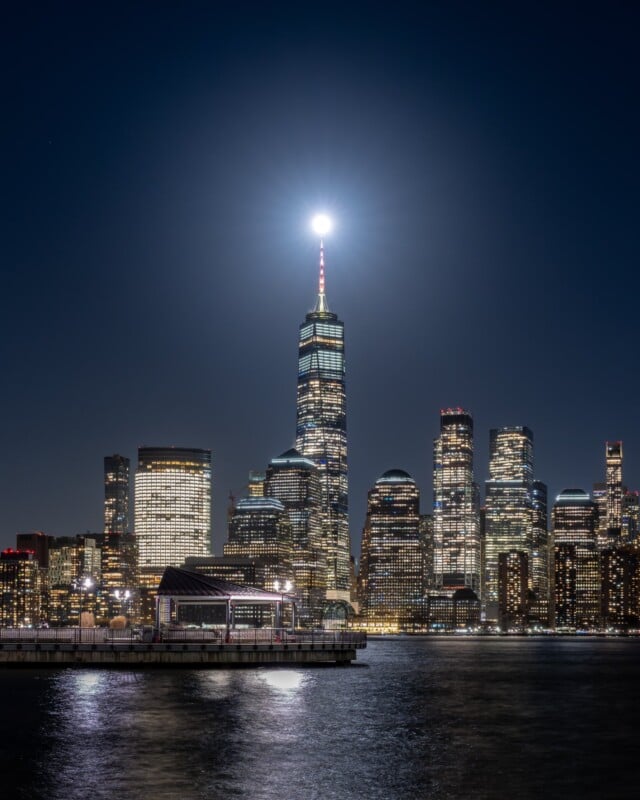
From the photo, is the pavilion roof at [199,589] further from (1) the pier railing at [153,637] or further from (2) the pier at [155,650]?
(2) the pier at [155,650]

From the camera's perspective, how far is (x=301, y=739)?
195 feet

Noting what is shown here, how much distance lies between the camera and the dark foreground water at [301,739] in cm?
4644

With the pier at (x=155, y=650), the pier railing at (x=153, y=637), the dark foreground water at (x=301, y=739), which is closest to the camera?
the dark foreground water at (x=301, y=739)

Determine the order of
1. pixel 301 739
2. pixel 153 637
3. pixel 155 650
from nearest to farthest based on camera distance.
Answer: pixel 301 739 → pixel 155 650 → pixel 153 637

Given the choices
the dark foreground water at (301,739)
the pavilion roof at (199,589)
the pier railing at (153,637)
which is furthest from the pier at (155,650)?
the dark foreground water at (301,739)

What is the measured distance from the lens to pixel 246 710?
235ft

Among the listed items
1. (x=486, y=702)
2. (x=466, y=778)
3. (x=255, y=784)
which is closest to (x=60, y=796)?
(x=255, y=784)

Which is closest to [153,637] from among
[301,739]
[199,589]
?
[199,589]

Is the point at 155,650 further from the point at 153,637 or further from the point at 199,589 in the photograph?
the point at 199,589

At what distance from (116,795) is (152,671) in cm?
6275

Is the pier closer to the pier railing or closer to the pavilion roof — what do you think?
the pier railing

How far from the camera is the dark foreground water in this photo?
46.4 metres

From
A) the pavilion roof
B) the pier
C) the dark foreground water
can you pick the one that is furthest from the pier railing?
the dark foreground water

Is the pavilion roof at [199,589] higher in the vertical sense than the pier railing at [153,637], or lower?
higher
